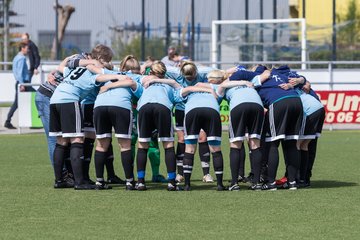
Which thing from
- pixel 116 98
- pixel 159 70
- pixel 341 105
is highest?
pixel 159 70

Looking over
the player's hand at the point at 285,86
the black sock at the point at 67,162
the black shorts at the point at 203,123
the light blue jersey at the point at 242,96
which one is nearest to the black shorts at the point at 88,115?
the black sock at the point at 67,162

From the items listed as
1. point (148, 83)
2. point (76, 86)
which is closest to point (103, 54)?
point (76, 86)

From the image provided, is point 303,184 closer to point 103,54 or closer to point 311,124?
point 311,124

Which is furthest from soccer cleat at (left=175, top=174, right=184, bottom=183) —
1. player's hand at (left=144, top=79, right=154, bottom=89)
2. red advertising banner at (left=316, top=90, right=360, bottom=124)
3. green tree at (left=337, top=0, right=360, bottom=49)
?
green tree at (left=337, top=0, right=360, bottom=49)

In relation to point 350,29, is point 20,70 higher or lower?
lower

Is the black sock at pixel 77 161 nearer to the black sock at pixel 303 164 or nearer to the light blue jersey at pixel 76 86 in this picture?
the light blue jersey at pixel 76 86

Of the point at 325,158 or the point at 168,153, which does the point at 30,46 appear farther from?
the point at 168,153

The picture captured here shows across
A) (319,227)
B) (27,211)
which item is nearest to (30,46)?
(27,211)

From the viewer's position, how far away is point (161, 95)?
1381 centimetres

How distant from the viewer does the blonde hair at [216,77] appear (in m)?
14.2

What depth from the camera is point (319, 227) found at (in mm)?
10555

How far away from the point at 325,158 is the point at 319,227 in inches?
347

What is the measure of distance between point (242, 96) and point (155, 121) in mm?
1077

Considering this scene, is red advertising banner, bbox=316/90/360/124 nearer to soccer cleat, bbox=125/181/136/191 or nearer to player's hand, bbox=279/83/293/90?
player's hand, bbox=279/83/293/90
